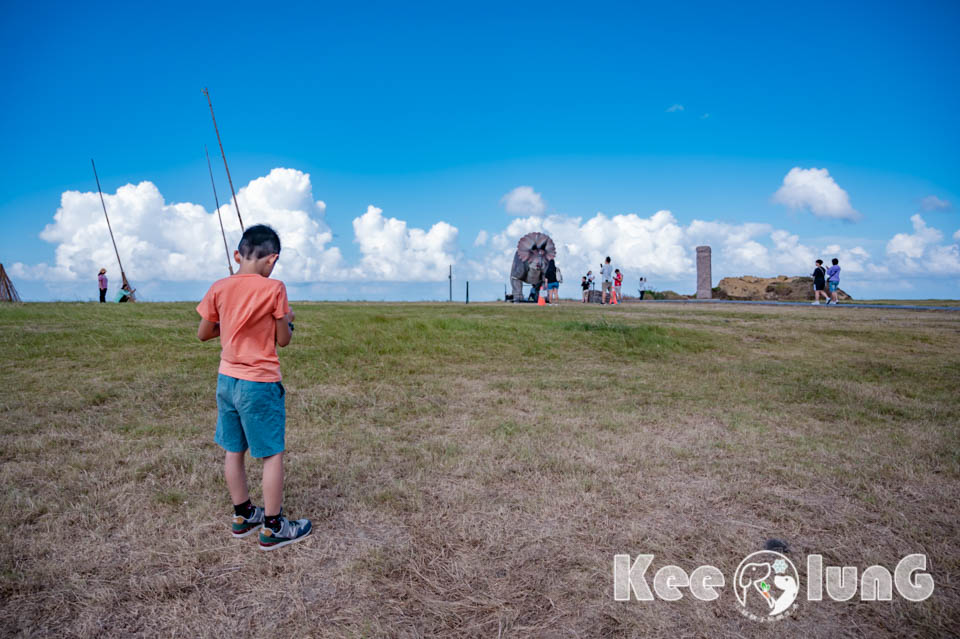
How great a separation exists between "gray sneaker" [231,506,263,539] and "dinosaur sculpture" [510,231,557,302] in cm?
2949

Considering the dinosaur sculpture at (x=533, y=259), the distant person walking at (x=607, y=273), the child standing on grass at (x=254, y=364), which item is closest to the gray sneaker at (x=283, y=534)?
the child standing on grass at (x=254, y=364)

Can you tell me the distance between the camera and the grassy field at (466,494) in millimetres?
2992

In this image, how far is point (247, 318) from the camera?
354cm

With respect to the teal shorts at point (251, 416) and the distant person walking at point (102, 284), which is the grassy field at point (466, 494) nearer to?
the teal shorts at point (251, 416)

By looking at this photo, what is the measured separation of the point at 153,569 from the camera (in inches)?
133

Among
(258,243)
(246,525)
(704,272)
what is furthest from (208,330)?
(704,272)

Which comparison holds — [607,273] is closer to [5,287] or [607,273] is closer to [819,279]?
[819,279]

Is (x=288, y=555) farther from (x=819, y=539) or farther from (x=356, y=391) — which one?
(x=356, y=391)

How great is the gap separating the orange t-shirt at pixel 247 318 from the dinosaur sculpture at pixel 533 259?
29.6 meters

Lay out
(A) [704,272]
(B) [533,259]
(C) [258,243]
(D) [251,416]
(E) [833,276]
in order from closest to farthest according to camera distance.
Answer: (D) [251,416] → (C) [258,243] → (E) [833,276] → (B) [533,259] → (A) [704,272]

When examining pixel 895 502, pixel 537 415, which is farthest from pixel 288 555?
pixel 895 502

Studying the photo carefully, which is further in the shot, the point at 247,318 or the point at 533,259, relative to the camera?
the point at 533,259

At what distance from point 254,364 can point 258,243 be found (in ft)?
2.60

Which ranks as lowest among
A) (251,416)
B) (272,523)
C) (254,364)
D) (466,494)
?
(466,494)
